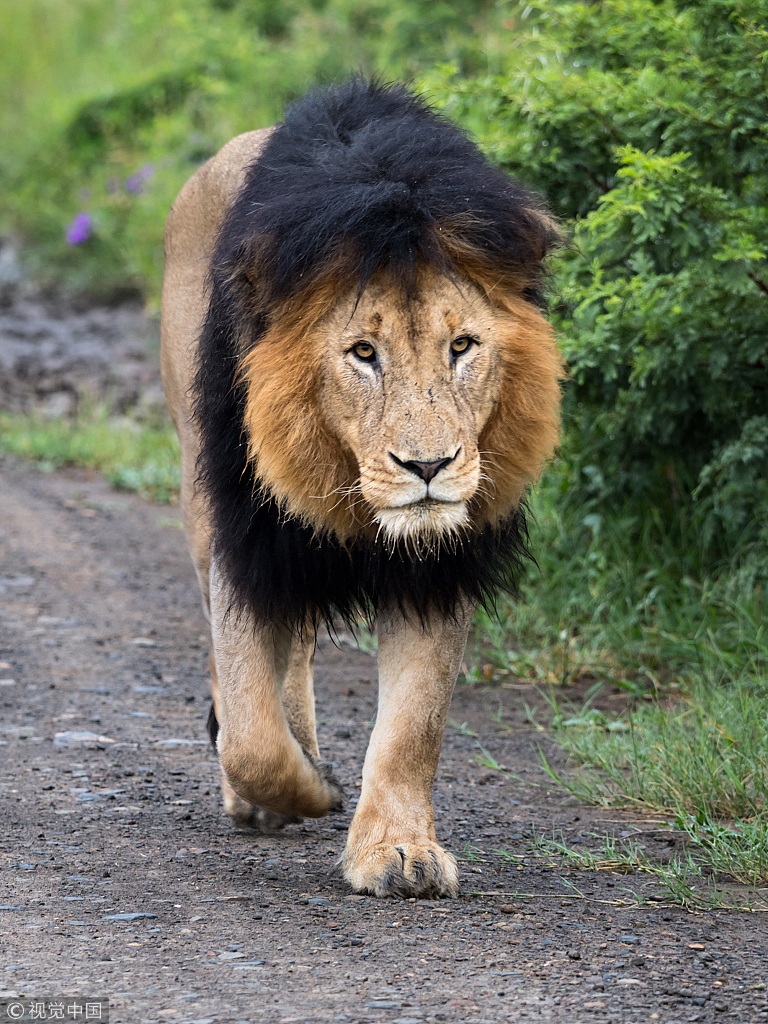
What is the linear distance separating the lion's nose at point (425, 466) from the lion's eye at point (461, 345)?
Result: 0.28 metres

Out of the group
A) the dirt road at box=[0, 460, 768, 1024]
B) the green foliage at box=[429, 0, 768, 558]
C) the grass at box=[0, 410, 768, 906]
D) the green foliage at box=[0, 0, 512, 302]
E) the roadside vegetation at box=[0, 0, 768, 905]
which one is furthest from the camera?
the green foliage at box=[0, 0, 512, 302]

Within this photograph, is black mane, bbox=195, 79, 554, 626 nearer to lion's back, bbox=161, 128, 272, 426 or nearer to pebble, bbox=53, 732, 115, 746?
lion's back, bbox=161, 128, 272, 426

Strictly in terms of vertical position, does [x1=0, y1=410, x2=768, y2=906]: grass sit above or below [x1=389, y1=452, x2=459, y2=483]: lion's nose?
below

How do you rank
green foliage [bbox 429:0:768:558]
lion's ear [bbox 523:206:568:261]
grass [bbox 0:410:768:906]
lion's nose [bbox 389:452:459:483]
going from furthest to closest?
green foliage [bbox 429:0:768:558] → grass [bbox 0:410:768:906] → lion's ear [bbox 523:206:568:261] → lion's nose [bbox 389:452:459:483]

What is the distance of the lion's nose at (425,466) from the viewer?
2779mm

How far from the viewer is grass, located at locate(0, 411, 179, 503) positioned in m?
8.54

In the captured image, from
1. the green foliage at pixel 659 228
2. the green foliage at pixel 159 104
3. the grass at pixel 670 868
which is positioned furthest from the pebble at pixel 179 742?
the green foliage at pixel 159 104

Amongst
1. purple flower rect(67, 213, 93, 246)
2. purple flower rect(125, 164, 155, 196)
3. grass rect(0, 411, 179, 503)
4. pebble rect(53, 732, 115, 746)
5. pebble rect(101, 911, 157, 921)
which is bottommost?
pebble rect(53, 732, 115, 746)

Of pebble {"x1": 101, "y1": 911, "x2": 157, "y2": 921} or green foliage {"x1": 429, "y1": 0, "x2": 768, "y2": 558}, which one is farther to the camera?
green foliage {"x1": 429, "y1": 0, "x2": 768, "y2": 558}

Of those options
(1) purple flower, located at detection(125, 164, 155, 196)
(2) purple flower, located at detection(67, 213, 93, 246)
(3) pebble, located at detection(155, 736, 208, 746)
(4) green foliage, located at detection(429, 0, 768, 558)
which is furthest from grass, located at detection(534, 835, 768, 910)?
(2) purple flower, located at detection(67, 213, 93, 246)

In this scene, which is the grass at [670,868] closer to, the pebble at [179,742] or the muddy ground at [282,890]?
the muddy ground at [282,890]

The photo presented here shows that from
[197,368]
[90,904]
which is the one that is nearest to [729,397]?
[197,368]

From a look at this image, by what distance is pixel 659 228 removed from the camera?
4309 millimetres

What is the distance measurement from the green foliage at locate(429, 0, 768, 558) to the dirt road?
1.09m
